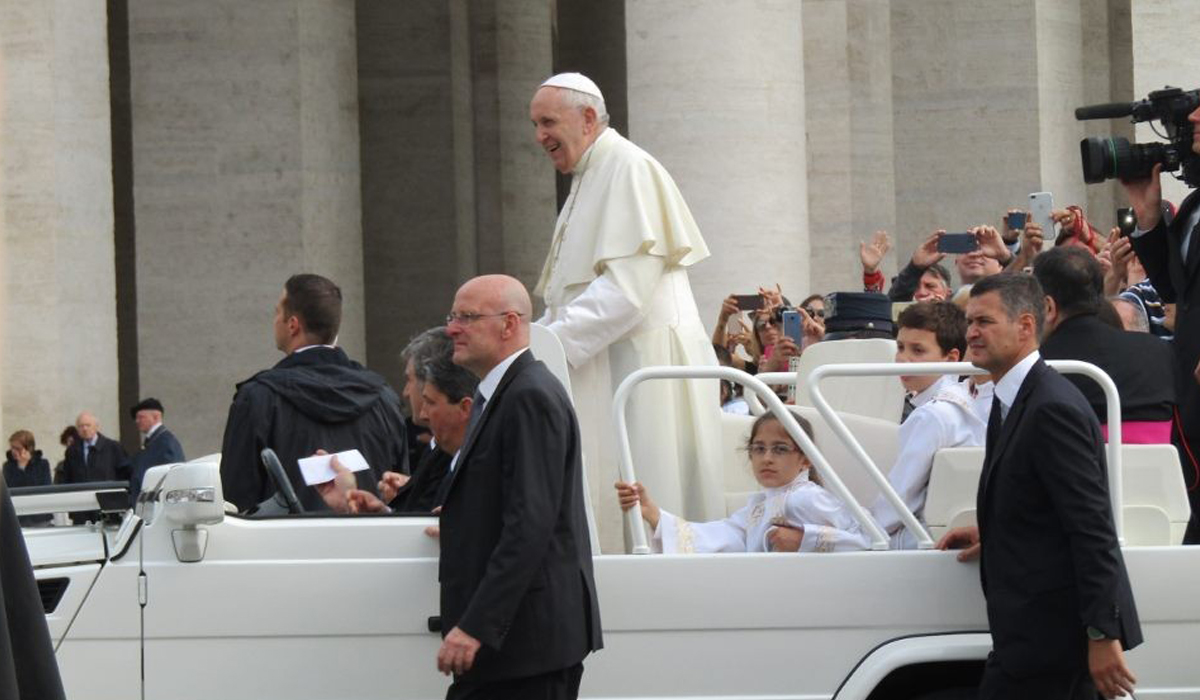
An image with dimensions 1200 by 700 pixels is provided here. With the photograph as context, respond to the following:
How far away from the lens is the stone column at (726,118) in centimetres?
1502

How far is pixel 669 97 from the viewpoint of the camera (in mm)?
15070

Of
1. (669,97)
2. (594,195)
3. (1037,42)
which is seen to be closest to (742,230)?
(669,97)

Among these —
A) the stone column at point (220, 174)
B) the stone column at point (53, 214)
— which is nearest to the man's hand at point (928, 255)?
the stone column at point (53, 214)

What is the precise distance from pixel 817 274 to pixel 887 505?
14.7 m

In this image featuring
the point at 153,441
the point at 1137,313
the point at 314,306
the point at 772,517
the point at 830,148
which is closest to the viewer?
the point at 772,517

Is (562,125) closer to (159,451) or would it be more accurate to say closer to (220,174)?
(159,451)

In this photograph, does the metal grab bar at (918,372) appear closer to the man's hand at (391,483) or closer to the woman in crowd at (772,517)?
the woman in crowd at (772,517)

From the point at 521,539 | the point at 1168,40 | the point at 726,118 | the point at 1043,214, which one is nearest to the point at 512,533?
the point at 521,539

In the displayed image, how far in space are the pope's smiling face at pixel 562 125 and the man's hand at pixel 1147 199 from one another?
1.60 m

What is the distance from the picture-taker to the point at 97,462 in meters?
17.2

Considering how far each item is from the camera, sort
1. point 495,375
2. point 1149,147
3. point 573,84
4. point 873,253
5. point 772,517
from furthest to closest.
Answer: point 873,253 → point 573,84 → point 1149,147 → point 772,517 → point 495,375

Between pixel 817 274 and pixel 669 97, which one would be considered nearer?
pixel 669 97

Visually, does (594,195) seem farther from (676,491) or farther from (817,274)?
(817,274)

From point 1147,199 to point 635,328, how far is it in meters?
1.58
